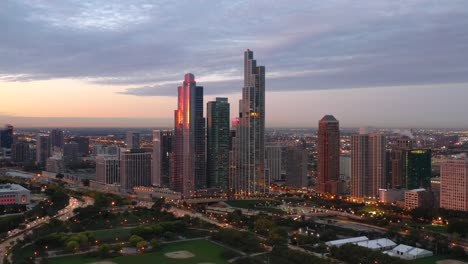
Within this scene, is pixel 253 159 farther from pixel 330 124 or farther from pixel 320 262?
pixel 320 262

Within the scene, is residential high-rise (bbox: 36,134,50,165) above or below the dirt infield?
above

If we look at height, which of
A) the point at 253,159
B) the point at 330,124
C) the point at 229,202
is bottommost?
the point at 229,202

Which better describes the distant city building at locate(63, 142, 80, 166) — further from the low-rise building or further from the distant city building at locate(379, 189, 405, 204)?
the low-rise building

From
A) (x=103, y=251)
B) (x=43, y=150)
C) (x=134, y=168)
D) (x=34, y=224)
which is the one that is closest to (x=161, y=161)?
(x=134, y=168)

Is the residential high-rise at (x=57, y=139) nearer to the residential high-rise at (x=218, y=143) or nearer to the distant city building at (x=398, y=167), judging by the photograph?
the residential high-rise at (x=218, y=143)

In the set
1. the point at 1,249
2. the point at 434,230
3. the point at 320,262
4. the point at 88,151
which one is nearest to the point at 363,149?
the point at 434,230

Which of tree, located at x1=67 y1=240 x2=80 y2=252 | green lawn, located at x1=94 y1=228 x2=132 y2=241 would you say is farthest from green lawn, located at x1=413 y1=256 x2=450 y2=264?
tree, located at x1=67 y1=240 x2=80 y2=252
